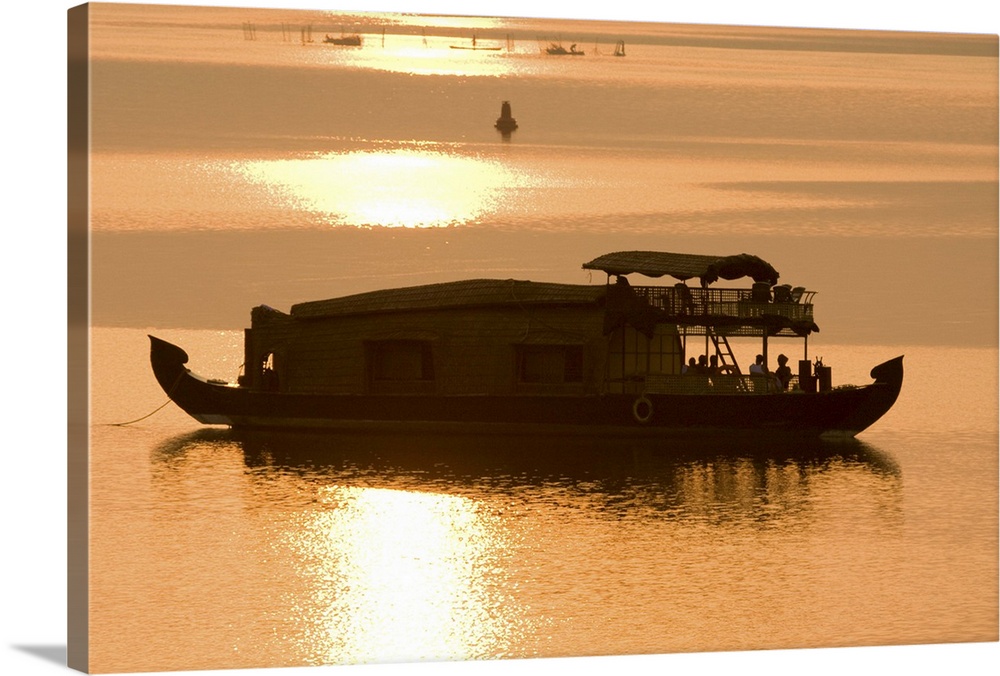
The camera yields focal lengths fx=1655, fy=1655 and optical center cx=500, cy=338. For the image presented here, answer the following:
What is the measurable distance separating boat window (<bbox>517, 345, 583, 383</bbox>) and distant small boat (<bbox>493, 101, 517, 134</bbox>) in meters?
1.90

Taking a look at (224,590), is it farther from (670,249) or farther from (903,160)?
(903,160)

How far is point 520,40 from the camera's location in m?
9.73

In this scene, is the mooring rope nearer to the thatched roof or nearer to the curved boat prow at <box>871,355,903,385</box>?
the thatched roof

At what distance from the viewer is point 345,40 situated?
9492 millimetres

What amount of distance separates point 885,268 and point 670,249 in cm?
142

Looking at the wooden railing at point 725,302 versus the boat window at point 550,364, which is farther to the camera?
the boat window at point 550,364

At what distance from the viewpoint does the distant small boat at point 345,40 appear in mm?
9477

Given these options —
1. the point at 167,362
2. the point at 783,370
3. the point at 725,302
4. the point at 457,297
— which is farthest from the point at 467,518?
the point at 783,370

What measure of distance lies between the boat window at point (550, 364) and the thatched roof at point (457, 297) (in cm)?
55

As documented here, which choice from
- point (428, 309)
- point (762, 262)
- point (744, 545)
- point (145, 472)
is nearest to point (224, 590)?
point (145, 472)

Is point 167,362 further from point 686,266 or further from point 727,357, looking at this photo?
point 727,357

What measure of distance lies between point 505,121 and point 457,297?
44.1 inches

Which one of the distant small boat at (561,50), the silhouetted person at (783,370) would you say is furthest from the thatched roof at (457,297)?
the distant small boat at (561,50)

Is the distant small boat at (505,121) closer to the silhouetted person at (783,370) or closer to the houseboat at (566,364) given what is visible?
the houseboat at (566,364)
